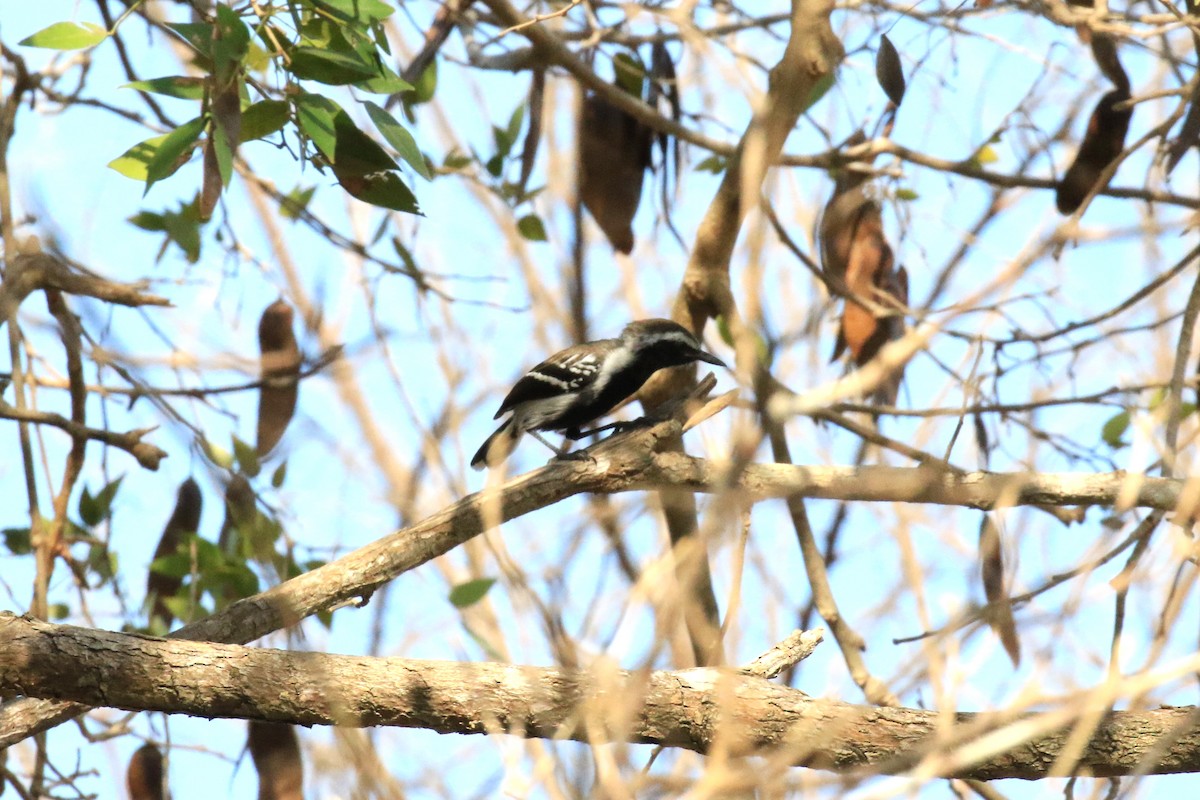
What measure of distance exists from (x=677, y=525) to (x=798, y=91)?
5.91 feet

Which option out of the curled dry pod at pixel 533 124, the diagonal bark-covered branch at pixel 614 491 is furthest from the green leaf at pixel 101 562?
the curled dry pod at pixel 533 124

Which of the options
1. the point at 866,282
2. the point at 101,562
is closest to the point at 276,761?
the point at 101,562

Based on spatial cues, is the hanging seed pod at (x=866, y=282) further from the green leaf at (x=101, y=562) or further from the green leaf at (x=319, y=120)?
the green leaf at (x=101, y=562)

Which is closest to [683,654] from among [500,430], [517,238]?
[500,430]

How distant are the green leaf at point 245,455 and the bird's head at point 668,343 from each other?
5.82ft

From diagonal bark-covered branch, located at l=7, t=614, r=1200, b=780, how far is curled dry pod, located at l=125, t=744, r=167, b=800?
1234 millimetres

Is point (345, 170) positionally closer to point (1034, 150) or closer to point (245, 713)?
point (245, 713)

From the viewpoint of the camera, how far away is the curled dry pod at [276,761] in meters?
4.01

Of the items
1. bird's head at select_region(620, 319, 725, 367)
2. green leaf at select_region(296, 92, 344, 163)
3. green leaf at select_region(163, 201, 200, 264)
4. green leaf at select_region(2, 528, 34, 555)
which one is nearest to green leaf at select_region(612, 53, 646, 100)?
bird's head at select_region(620, 319, 725, 367)

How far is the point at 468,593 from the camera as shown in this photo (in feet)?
13.1

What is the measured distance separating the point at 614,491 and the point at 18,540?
2.48 m

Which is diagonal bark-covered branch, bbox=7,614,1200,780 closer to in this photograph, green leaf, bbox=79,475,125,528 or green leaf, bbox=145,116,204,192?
green leaf, bbox=145,116,204,192

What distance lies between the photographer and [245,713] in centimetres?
320

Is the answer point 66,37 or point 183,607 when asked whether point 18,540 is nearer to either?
point 183,607
